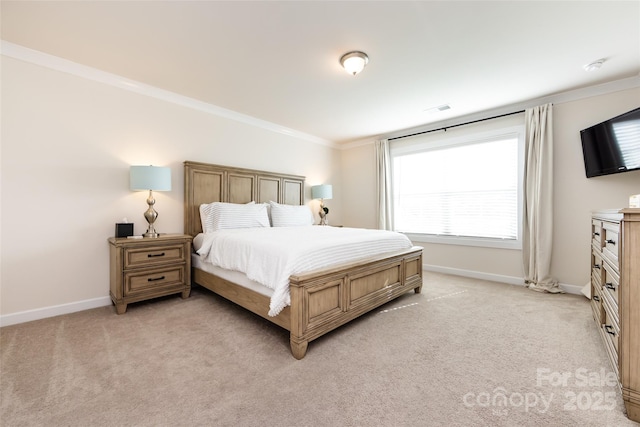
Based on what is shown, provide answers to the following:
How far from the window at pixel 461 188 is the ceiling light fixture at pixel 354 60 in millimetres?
2603

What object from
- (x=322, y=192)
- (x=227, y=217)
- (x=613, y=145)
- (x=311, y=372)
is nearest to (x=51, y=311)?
(x=227, y=217)

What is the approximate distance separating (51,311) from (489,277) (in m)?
5.54

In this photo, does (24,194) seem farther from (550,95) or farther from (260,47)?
(550,95)

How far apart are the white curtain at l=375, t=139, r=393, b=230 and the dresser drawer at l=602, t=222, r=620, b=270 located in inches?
127

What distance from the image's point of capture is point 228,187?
397 centimetres

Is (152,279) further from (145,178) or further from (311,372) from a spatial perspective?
(311,372)

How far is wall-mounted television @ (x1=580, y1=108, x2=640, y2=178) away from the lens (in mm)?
2537

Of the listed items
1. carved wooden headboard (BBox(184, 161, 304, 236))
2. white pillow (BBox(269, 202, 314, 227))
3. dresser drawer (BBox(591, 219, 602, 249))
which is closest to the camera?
dresser drawer (BBox(591, 219, 602, 249))

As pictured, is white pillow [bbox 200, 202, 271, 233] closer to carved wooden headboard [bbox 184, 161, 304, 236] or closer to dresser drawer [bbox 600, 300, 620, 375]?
carved wooden headboard [bbox 184, 161, 304, 236]

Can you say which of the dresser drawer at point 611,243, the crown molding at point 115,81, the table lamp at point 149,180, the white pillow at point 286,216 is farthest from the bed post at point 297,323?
the crown molding at point 115,81

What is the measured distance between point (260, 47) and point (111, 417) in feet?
9.51

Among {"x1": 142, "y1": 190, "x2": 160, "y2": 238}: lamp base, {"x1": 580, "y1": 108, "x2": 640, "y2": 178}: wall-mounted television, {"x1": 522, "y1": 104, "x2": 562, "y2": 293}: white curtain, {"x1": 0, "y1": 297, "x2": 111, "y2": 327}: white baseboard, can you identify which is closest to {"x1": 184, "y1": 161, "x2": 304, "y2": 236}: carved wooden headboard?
{"x1": 142, "y1": 190, "x2": 160, "y2": 238}: lamp base

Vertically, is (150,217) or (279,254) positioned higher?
(150,217)

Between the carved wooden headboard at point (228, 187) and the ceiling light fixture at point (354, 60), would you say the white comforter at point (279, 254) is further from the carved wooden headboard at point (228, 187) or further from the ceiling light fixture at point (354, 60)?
the ceiling light fixture at point (354, 60)
